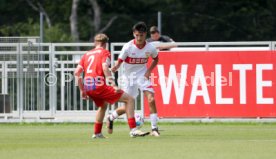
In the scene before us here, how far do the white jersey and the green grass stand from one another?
1092mm

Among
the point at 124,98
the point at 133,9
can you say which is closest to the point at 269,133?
the point at 124,98

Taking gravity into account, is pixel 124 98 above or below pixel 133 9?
below

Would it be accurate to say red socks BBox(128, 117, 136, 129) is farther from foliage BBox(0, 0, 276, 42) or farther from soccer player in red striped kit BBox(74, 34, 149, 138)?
foliage BBox(0, 0, 276, 42)

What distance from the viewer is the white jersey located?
768 inches

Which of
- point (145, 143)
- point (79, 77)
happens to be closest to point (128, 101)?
point (79, 77)

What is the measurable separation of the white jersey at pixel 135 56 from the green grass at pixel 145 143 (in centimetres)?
109

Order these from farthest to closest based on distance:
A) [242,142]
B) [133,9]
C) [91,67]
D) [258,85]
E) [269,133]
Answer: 1. [133,9]
2. [258,85]
3. [269,133]
4. [91,67]
5. [242,142]

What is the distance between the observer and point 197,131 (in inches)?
831

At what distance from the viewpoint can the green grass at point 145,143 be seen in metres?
14.9

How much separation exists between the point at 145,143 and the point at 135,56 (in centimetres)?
275

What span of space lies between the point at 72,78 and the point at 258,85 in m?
3.91

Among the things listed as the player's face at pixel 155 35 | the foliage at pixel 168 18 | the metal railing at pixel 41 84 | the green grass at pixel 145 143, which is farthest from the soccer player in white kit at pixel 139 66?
the foliage at pixel 168 18

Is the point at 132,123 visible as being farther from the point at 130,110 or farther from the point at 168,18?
the point at 168,18

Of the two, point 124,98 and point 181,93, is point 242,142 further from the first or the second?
point 181,93
